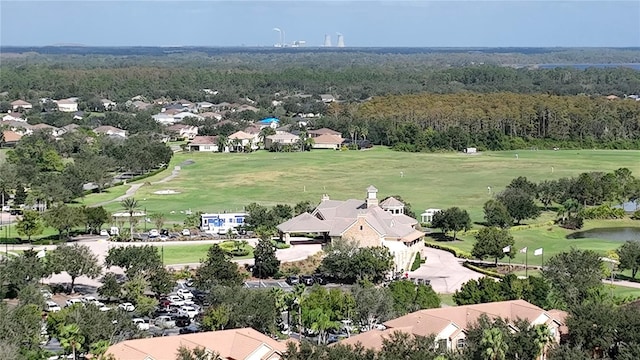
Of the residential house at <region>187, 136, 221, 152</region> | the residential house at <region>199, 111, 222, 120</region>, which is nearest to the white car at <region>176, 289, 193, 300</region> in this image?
the residential house at <region>187, 136, 221, 152</region>

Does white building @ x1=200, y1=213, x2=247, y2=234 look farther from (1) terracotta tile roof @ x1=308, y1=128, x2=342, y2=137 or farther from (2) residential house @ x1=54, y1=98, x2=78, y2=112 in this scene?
(2) residential house @ x1=54, y1=98, x2=78, y2=112

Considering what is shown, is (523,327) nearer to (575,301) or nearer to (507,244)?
(575,301)

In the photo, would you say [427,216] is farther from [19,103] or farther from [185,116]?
[19,103]

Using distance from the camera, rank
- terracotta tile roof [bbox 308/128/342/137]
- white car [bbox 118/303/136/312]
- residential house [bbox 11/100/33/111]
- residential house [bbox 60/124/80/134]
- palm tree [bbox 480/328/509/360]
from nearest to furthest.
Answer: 1. palm tree [bbox 480/328/509/360]
2. white car [bbox 118/303/136/312]
3. residential house [bbox 60/124/80/134]
4. terracotta tile roof [bbox 308/128/342/137]
5. residential house [bbox 11/100/33/111]

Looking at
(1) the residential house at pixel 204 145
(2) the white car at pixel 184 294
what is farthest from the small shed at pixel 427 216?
(1) the residential house at pixel 204 145

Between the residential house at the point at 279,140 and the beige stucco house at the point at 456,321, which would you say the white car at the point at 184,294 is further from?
the residential house at the point at 279,140

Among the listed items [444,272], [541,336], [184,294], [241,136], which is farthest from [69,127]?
[541,336]

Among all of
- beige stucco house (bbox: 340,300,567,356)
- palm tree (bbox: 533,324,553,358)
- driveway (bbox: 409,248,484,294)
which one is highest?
palm tree (bbox: 533,324,553,358)
